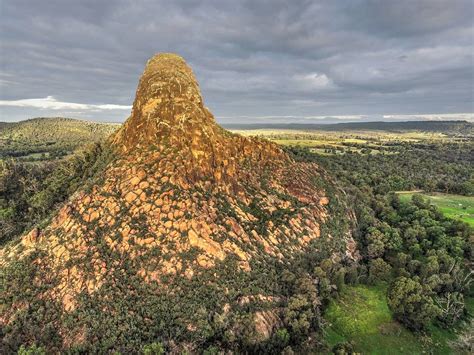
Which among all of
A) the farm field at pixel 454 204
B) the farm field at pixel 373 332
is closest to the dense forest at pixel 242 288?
the farm field at pixel 373 332

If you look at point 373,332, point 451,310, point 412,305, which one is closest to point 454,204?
point 451,310

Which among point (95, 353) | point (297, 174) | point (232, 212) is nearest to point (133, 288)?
point (95, 353)

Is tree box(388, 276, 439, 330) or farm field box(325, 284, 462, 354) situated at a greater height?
tree box(388, 276, 439, 330)

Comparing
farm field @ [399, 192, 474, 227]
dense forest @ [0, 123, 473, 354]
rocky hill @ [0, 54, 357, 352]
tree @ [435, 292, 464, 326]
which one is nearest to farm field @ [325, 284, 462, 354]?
dense forest @ [0, 123, 473, 354]

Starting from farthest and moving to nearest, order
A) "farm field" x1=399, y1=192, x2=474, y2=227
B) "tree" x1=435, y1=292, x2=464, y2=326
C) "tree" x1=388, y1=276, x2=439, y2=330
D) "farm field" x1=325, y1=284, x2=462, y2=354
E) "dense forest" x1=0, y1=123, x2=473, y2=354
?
1. "farm field" x1=399, y1=192, x2=474, y2=227
2. "tree" x1=435, y1=292, x2=464, y2=326
3. "tree" x1=388, y1=276, x2=439, y2=330
4. "farm field" x1=325, y1=284, x2=462, y2=354
5. "dense forest" x1=0, y1=123, x2=473, y2=354

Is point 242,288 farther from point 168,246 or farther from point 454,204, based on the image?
point 454,204

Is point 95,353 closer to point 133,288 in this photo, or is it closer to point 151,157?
point 133,288

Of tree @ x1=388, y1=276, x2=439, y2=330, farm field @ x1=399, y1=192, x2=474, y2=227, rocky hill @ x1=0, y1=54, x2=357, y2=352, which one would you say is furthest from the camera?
farm field @ x1=399, y1=192, x2=474, y2=227

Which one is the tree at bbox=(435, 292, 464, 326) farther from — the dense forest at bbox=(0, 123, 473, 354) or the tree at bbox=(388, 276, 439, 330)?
the tree at bbox=(388, 276, 439, 330)
